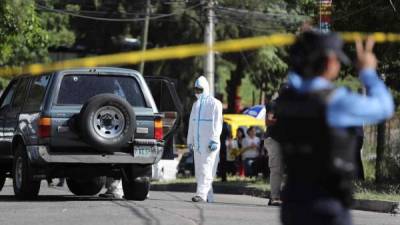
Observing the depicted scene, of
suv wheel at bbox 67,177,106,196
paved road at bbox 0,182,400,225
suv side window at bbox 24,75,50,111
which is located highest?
suv side window at bbox 24,75,50,111

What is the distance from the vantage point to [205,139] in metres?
13.6

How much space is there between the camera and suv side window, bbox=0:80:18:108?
1454cm

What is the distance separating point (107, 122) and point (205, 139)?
1750 millimetres

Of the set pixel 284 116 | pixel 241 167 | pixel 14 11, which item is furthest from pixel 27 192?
pixel 241 167

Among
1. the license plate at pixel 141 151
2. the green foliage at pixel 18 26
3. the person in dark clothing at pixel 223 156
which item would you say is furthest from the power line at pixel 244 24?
the license plate at pixel 141 151

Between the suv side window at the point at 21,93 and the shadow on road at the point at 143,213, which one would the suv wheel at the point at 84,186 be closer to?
the suv side window at the point at 21,93

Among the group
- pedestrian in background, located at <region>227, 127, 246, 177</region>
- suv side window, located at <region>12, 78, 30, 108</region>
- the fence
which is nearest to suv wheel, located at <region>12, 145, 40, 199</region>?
suv side window, located at <region>12, 78, 30, 108</region>

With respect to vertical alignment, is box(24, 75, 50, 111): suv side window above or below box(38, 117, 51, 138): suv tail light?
above

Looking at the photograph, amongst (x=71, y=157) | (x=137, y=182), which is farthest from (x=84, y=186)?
(x=71, y=157)

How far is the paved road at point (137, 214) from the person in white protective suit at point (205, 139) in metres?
0.61

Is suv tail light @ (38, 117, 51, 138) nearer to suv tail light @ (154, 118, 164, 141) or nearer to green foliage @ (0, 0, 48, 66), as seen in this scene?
suv tail light @ (154, 118, 164, 141)

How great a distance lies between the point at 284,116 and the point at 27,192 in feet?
27.2

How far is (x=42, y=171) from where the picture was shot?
12.7 m

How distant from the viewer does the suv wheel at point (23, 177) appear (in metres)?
12.8
